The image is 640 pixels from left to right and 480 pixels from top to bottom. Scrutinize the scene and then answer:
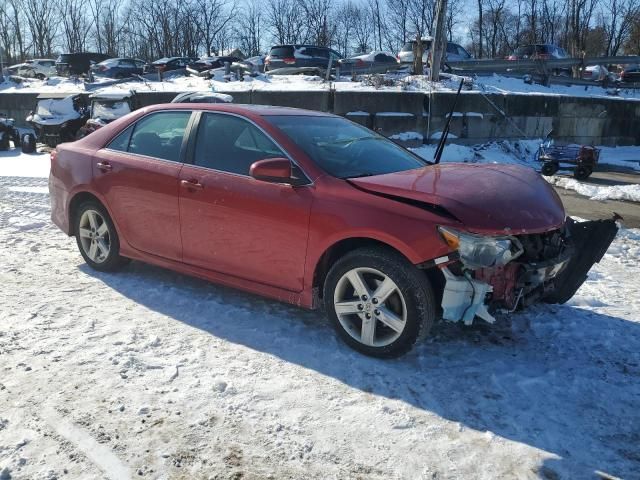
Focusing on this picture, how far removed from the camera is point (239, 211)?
13.5 feet

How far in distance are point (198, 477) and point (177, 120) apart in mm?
3046

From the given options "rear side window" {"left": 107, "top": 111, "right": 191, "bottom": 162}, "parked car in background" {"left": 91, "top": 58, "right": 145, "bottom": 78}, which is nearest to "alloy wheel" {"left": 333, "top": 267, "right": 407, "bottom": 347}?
"rear side window" {"left": 107, "top": 111, "right": 191, "bottom": 162}

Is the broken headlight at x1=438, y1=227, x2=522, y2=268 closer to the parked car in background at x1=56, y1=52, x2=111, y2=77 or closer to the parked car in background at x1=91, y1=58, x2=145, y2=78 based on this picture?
the parked car in background at x1=91, y1=58, x2=145, y2=78

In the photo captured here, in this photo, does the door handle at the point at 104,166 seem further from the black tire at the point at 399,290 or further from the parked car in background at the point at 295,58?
the parked car in background at the point at 295,58

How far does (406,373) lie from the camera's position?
351 centimetres

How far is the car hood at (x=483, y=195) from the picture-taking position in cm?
337

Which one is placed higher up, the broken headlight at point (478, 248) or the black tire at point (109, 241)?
the broken headlight at point (478, 248)

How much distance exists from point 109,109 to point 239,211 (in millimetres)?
13014

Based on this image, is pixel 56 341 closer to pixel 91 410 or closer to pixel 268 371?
pixel 91 410

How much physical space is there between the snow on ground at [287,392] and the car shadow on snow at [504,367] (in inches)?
0.5

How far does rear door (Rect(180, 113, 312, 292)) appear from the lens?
3.90 metres

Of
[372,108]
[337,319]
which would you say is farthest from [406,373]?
[372,108]

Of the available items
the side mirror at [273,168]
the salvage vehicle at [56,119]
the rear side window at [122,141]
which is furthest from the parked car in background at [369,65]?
the side mirror at [273,168]

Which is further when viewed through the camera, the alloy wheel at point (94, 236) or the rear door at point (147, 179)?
the alloy wheel at point (94, 236)
